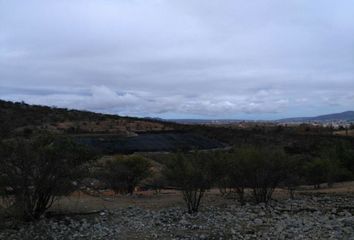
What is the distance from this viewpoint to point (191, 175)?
2095 centimetres

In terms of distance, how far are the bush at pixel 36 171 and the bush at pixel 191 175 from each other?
4403 millimetres

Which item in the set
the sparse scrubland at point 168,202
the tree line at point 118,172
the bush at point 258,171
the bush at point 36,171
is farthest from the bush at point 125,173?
the bush at point 36,171

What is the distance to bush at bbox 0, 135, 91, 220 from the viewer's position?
17406mm

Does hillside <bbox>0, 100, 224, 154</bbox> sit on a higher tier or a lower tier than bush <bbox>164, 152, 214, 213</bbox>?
higher

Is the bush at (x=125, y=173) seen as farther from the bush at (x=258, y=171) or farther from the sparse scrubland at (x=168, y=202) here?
the bush at (x=258, y=171)

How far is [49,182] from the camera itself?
1784 centimetres

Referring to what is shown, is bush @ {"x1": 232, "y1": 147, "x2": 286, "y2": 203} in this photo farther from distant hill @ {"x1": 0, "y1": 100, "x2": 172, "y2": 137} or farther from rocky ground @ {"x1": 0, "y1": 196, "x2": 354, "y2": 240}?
distant hill @ {"x1": 0, "y1": 100, "x2": 172, "y2": 137}

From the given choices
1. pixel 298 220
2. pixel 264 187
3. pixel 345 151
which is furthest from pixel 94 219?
pixel 345 151

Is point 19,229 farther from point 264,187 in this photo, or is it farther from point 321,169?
point 321,169

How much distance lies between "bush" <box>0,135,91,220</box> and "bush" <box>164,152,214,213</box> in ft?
14.4

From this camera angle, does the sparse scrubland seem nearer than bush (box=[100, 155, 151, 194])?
Yes

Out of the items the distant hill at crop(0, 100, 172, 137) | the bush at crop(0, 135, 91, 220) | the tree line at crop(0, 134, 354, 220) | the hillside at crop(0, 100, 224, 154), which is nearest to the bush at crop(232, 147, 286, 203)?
the tree line at crop(0, 134, 354, 220)

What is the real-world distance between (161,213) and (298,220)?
5120mm

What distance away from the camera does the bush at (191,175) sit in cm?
2108
